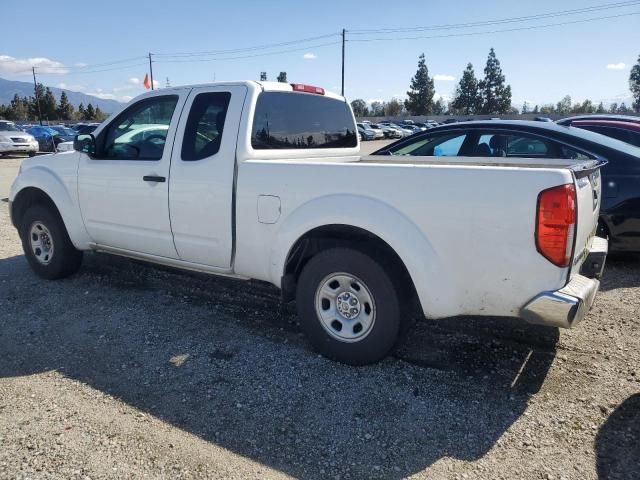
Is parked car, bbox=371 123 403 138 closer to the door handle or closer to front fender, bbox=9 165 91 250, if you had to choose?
front fender, bbox=9 165 91 250

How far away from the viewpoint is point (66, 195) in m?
4.80

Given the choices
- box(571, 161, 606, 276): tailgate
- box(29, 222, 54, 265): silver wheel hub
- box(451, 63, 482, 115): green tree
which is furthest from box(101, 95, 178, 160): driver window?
box(451, 63, 482, 115): green tree

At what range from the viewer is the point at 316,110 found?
4.51 metres

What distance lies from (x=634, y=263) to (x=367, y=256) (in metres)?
4.33

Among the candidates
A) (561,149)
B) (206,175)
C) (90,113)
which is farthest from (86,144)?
(90,113)

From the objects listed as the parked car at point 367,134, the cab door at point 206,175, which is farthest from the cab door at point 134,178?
the parked car at point 367,134

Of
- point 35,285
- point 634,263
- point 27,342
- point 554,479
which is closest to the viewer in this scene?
point 554,479

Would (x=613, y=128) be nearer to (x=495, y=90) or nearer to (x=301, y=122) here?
(x=301, y=122)

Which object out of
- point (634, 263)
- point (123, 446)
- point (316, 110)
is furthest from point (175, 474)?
point (634, 263)

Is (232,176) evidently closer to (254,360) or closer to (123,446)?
(254,360)

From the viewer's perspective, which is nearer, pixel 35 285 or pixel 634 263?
pixel 35 285

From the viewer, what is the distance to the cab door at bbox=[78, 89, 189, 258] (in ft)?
13.5

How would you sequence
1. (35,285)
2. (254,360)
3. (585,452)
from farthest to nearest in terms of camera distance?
(35,285), (254,360), (585,452)

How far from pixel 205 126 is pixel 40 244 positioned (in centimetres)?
256
